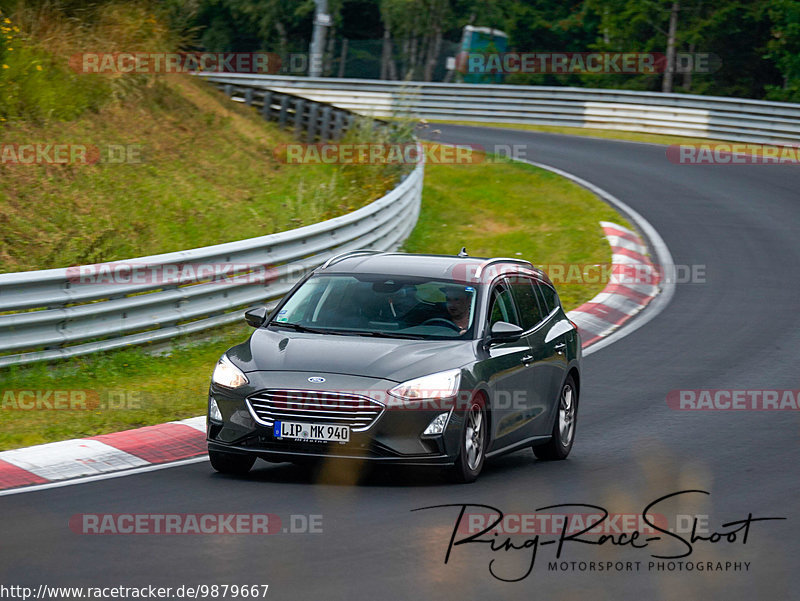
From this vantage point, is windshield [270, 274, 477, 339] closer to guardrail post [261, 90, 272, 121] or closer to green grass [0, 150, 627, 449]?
green grass [0, 150, 627, 449]

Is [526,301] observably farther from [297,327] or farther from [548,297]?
[297,327]

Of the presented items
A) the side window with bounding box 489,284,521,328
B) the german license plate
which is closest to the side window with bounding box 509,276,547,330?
the side window with bounding box 489,284,521,328

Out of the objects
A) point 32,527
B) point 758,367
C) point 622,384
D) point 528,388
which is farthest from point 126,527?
point 758,367

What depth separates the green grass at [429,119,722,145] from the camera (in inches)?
Result: 1505

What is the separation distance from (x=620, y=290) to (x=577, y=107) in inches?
891

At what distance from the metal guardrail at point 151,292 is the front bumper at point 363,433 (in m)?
4.04

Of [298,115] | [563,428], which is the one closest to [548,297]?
[563,428]

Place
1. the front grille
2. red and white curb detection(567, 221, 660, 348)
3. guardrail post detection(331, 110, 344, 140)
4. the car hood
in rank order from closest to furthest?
the front grille
the car hood
red and white curb detection(567, 221, 660, 348)
guardrail post detection(331, 110, 344, 140)

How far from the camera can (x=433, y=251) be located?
22.1 metres

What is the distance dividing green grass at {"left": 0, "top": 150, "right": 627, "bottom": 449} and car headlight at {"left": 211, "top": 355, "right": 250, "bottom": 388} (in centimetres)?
187

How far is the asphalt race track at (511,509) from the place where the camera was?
22.4ft

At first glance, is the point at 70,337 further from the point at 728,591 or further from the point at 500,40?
the point at 500,40

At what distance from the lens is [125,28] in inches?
899

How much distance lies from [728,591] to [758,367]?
27.7ft
